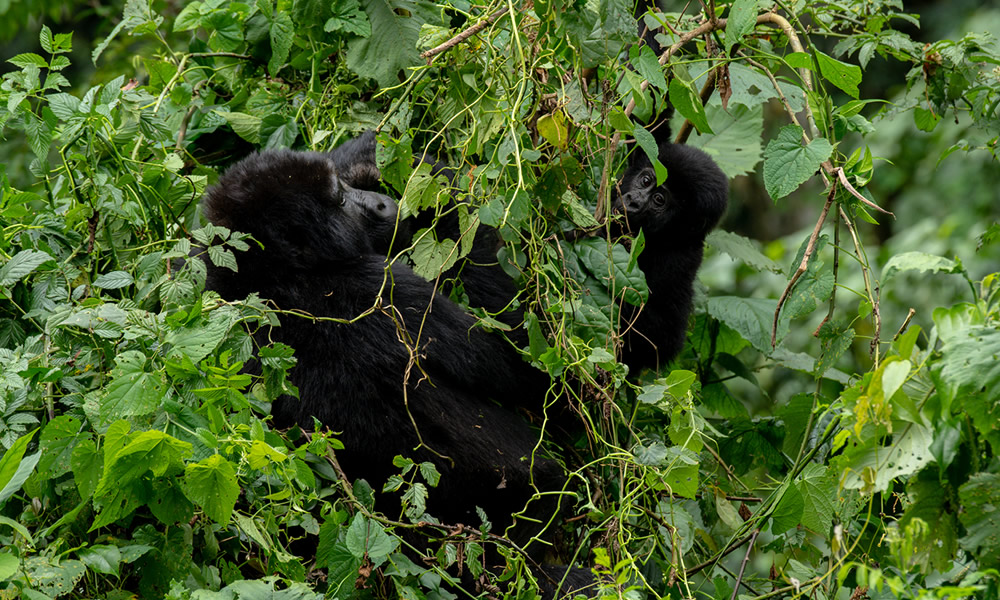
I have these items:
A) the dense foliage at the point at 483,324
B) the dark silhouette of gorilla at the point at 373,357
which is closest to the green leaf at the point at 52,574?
the dense foliage at the point at 483,324

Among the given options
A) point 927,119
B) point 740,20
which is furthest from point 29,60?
point 927,119

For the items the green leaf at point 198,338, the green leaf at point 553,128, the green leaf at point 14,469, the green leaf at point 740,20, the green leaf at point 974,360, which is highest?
the green leaf at point 740,20

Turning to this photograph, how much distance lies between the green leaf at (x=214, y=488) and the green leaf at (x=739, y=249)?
2243mm

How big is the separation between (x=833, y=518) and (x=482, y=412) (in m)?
1.10

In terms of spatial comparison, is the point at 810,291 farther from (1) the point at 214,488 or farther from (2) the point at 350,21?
(2) the point at 350,21

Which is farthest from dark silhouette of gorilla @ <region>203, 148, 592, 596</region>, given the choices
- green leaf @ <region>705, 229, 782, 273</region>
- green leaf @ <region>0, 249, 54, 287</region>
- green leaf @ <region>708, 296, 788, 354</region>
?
green leaf @ <region>705, 229, 782, 273</region>

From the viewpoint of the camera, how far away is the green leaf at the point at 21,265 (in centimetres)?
247

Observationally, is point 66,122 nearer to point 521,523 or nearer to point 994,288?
point 521,523

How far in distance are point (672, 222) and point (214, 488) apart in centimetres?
203

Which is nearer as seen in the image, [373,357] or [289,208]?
[373,357]

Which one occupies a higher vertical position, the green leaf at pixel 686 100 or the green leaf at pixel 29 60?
the green leaf at pixel 686 100

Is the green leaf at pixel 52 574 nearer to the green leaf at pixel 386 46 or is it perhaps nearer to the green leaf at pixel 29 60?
the green leaf at pixel 29 60

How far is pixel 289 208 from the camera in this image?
A: 2867 mm

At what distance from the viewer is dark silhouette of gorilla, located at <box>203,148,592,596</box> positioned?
273 centimetres
